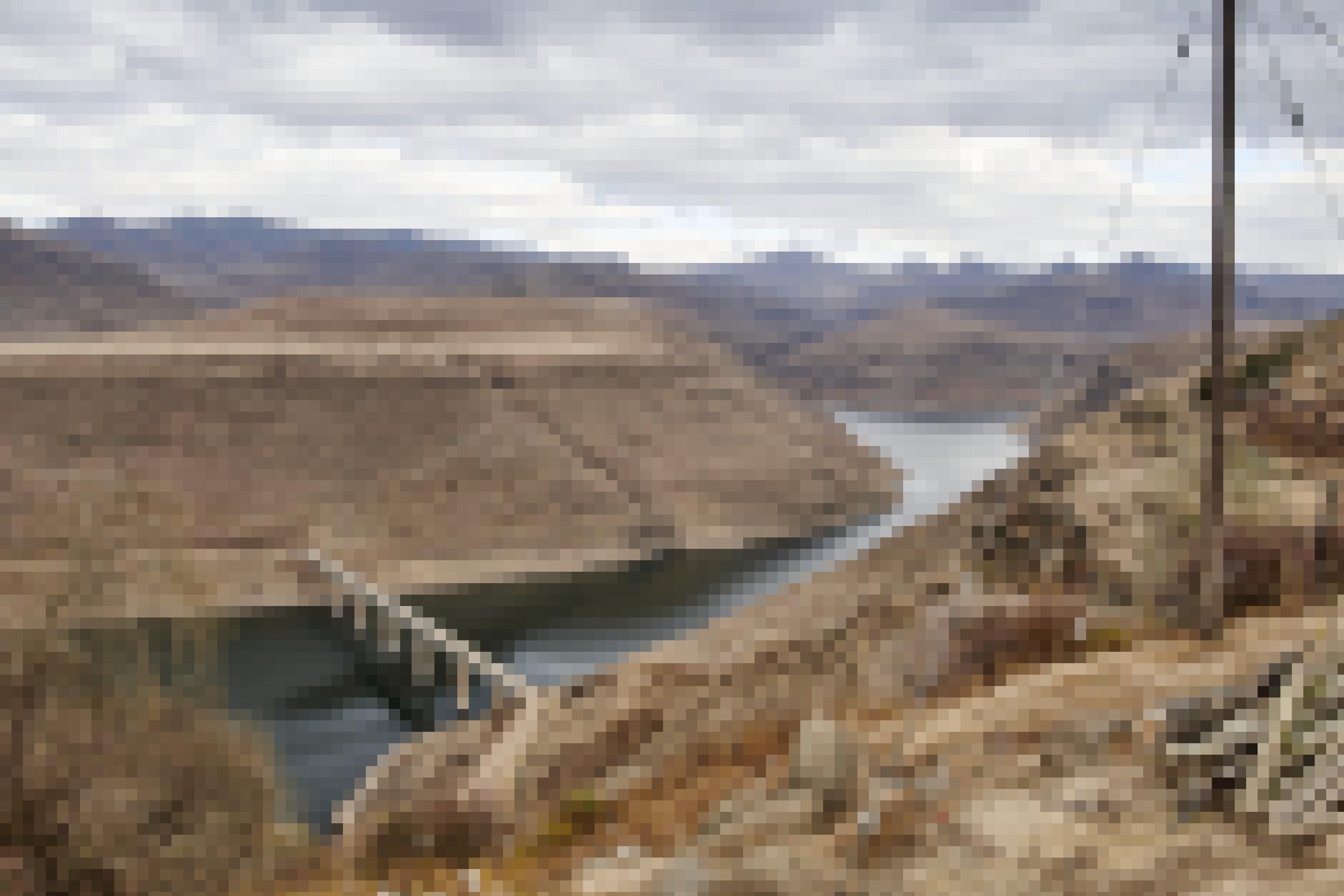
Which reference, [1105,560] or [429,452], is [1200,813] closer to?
[1105,560]

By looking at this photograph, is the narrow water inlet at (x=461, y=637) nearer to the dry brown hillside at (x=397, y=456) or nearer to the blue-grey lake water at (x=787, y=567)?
the blue-grey lake water at (x=787, y=567)

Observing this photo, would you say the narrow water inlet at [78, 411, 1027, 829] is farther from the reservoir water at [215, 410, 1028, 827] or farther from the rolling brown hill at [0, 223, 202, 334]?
the rolling brown hill at [0, 223, 202, 334]

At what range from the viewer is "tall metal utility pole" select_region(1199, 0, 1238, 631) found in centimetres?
1233

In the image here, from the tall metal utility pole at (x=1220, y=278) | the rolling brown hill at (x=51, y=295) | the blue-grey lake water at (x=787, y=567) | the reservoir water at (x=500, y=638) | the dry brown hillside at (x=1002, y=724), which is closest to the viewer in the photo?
the dry brown hillside at (x=1002, y=724)

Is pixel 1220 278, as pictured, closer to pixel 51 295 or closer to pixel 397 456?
pixel 397 456

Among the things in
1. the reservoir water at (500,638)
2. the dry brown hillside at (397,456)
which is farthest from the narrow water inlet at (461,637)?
the dry brown hillside at (397,456)

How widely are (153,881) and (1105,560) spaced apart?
41.0ft

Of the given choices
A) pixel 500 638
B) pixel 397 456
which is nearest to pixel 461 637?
pixel 500 638

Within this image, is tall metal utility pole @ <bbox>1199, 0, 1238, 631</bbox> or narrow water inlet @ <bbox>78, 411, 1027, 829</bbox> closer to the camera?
tall metal utility pole @ <bbox>1199, 0, 1238, 631</bbox>

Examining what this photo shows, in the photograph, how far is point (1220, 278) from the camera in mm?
12477

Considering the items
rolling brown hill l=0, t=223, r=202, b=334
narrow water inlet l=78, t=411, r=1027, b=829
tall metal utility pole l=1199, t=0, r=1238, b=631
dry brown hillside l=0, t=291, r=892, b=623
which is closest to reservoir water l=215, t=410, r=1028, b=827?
narrow water inlet l=78, t=411, r=1027, b=829

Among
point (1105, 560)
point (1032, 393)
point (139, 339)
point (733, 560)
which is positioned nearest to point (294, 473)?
point (733, 560)

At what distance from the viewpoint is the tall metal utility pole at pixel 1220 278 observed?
12.3 m

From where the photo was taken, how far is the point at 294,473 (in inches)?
2493
